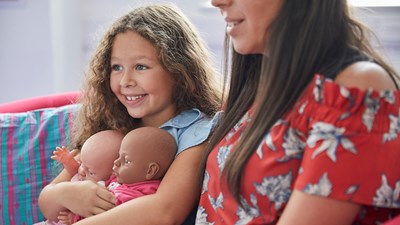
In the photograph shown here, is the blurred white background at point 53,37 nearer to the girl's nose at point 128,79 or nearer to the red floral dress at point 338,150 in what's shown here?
the girl's nose at point 128,79

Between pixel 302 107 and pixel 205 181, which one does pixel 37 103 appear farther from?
pixel 302 107

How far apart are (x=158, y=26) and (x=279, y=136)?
24.1 inches

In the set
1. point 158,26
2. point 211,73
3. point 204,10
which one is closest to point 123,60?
point 158,26

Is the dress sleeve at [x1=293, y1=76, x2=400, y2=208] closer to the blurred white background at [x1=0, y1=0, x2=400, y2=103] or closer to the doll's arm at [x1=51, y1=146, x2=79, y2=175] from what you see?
the doll's arm at [x1=51, y1=146, x2=79, y2=175]

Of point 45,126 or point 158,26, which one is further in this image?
point 45,126

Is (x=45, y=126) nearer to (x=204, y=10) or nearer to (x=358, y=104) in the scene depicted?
(x=204, y=10)

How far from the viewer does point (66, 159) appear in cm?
175

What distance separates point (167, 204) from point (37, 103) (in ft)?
2.63

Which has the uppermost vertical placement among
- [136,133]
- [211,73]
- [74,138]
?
[211,73]

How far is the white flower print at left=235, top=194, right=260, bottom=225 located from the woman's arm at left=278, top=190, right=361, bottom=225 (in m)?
0.13

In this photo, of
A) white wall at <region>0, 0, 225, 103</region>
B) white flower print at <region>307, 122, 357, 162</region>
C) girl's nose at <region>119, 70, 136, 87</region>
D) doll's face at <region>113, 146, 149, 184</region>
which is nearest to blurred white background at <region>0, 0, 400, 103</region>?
white wall at <region>0, 0, 225, 103</region>

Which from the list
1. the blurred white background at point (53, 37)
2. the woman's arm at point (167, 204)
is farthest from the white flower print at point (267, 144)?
the blurred white background at point (53, 37)

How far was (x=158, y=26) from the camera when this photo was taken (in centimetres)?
166

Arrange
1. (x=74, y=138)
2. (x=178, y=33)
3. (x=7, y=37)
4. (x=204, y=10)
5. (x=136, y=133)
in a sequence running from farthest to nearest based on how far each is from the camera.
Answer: (x=7, y=37), (x=204, y=10), (x=74, y=138), (x=178, y=33), (x=136, y=133)
